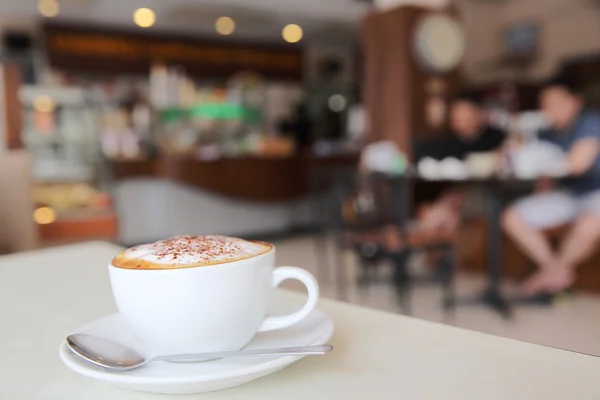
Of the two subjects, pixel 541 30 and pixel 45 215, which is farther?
pixel 541 30

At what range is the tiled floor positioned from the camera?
296cm

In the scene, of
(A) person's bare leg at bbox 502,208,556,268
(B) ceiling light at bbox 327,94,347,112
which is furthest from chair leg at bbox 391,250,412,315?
(B) ceiling light at bbox 327,94,347,112

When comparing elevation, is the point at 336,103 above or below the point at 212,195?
above

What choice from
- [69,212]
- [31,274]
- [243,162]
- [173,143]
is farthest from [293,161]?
[31,274]

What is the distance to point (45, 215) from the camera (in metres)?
3.24

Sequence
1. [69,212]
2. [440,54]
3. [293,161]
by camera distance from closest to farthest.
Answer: [69,212], [440,54], [293,161]

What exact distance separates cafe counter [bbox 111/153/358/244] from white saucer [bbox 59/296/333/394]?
4981mm

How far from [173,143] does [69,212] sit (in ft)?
8.02

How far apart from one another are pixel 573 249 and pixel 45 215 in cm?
326

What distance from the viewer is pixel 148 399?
18.6 inches

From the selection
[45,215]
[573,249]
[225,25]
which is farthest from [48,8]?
[573,249]

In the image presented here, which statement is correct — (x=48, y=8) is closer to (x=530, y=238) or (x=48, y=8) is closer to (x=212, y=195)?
(x=212, y=195)

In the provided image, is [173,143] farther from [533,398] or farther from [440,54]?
[533,398]

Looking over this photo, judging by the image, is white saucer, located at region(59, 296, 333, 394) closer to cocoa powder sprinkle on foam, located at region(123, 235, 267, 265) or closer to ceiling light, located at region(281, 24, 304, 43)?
cocoa powder sprinkle on foam, located at region(123, 235, 267, 265)
